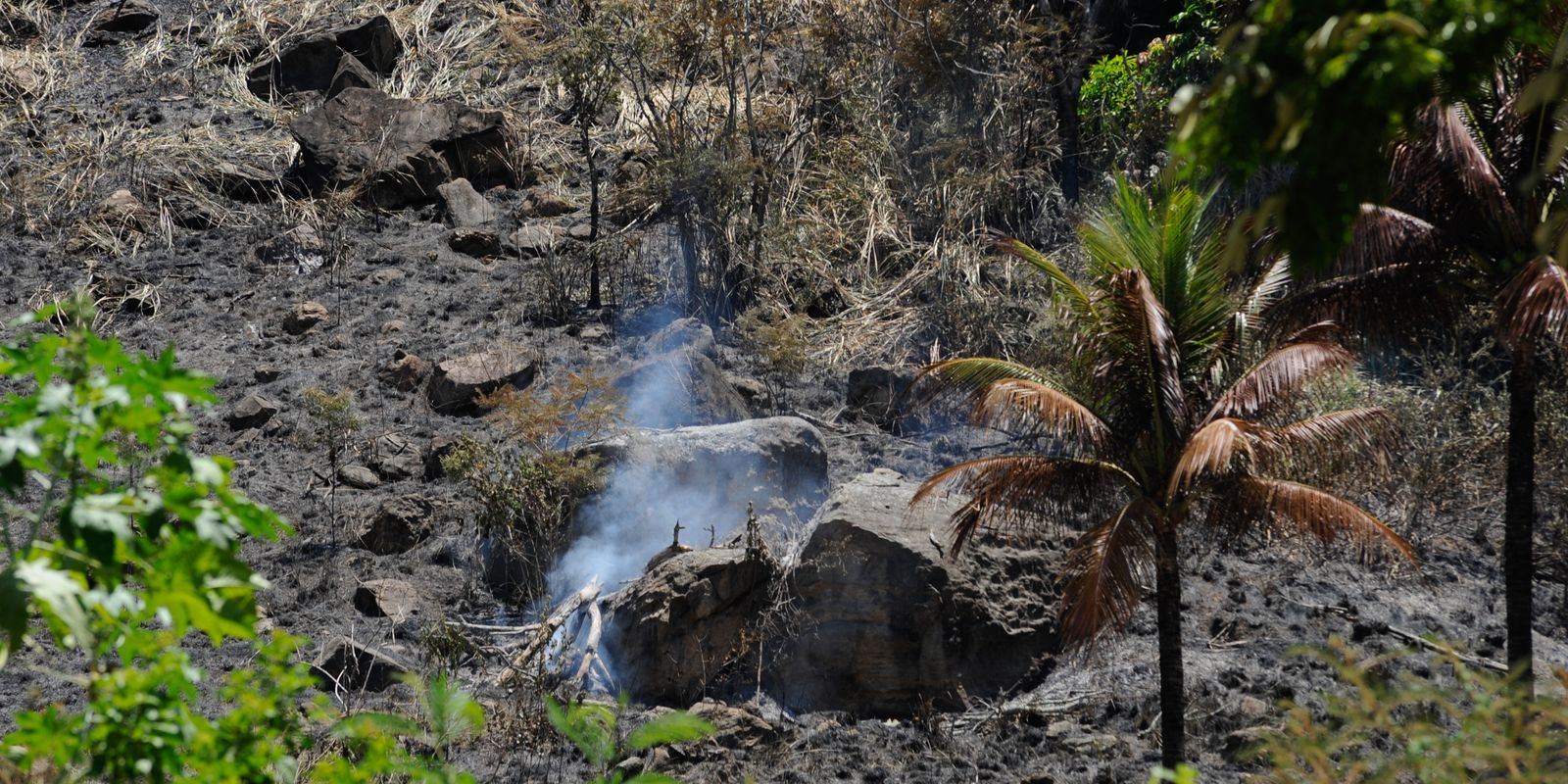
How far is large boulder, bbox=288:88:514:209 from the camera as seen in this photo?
17.0m

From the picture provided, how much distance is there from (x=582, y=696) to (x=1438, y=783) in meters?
6.55

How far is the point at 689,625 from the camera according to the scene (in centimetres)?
995

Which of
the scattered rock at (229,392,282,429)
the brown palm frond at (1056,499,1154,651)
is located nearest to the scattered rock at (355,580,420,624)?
the scattered rock at (229,392,282,429)

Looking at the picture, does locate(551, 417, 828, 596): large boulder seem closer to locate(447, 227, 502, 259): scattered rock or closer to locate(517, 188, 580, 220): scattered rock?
locate(447, 227, 502, 259): scattered rock

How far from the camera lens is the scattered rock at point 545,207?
56.4 feet

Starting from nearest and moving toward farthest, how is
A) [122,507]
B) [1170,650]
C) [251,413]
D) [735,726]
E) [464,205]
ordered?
[122,507] → [1170,650] → [735,726] → [251,413] → [464,205]

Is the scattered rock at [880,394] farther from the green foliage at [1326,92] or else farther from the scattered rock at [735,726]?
the green foliage at [1326,92]

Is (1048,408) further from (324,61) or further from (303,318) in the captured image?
(324,61)

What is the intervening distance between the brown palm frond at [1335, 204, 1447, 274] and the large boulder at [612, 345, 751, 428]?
5.83 meters

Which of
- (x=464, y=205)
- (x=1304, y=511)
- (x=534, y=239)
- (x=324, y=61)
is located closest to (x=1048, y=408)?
(x=1304, y=511)

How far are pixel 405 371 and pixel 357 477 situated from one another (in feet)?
5.45

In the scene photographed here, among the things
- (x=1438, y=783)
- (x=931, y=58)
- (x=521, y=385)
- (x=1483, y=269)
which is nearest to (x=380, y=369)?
(x=521, y=385)

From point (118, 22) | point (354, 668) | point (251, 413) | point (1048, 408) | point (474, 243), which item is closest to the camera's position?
point (1048, 408)

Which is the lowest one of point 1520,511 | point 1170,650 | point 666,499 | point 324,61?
point 1170,650
